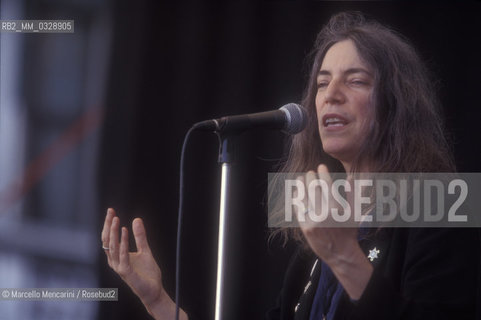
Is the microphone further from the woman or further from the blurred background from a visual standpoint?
the blurred background

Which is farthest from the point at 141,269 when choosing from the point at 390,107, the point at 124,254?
the point at 390,107

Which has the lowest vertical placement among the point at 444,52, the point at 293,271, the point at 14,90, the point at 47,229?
the point at 293,271

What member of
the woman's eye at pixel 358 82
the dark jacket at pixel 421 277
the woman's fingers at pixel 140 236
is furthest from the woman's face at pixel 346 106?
the woman's fingers at pixel 140 236

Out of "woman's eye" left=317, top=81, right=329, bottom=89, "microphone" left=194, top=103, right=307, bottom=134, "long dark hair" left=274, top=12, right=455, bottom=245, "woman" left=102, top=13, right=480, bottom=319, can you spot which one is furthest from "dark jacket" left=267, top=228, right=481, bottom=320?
"woman's eye" left=317, top=81, right=329, bottom=89

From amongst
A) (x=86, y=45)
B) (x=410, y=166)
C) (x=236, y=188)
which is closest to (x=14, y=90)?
(x=86, y=45)

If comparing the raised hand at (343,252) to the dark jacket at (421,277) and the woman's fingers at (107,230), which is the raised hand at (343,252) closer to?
the dark jacket at (421,277)

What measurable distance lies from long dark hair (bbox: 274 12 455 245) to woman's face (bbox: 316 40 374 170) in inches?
0.9

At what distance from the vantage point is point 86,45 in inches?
73.4

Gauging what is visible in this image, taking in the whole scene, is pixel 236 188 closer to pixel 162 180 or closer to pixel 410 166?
pixel 162 180

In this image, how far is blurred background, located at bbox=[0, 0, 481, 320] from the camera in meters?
1.78

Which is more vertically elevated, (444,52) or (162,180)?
(444,52)

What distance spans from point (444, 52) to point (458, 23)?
0.12 meters

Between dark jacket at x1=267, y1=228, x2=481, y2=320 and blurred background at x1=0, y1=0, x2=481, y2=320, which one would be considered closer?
dark jacket at x1=267, y1=228, x2=481, y2=320

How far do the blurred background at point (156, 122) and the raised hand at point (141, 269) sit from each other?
0.08 m
